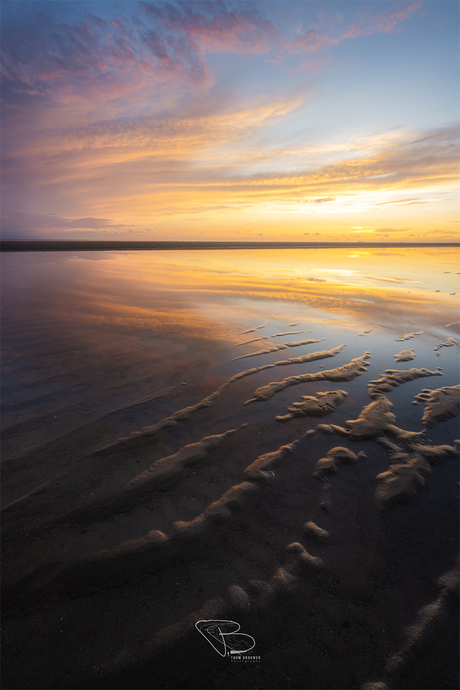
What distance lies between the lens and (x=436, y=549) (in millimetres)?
2746

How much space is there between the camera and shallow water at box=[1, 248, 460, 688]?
2.01 metres

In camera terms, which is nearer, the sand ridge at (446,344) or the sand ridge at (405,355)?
the sand ridge at (405,355)

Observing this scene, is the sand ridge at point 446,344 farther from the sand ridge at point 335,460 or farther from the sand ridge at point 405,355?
the sand ridge at point 335,460

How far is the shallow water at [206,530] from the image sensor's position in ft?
6.60

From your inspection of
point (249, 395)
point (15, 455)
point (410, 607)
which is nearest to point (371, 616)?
point (410, 607)

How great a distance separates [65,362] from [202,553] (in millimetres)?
5071

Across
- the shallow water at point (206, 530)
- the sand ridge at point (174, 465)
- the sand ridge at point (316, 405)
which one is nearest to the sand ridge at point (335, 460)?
the shallow water at point (206, 530)

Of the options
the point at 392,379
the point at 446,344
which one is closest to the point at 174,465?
the point at 392,379

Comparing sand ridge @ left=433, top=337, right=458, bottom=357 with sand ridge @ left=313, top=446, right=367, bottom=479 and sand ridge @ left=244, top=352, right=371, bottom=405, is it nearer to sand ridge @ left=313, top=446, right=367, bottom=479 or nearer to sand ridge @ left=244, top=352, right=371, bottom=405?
sand ridge @ left=244, top=352, right=371, bottom=405

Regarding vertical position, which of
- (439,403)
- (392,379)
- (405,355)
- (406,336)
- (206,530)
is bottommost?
(206,530)

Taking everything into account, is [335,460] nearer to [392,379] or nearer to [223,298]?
[392,379]

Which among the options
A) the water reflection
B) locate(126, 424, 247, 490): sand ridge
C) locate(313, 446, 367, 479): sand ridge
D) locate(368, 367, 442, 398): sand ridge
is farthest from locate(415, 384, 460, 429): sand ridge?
the water reflection

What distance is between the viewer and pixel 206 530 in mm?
2818

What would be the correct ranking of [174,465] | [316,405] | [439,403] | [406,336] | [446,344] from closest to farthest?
[174,465] < [316,405] < [439,403] < [446,344] < [406,336]
